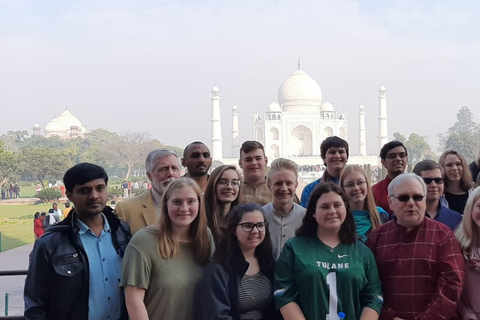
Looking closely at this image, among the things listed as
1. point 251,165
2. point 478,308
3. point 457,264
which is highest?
point 251,165

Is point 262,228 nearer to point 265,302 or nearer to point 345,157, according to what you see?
point 265,302

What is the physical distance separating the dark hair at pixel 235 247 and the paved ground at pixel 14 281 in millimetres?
4060

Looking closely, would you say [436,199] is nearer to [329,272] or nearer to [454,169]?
[454,169]

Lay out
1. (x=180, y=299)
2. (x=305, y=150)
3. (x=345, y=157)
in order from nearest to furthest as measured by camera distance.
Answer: (x=180, y=299)
(x=345, y=157)
(x=305, y=150)

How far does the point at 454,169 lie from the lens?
3475 millimetres

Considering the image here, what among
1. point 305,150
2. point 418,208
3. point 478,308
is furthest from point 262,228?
point 305,150

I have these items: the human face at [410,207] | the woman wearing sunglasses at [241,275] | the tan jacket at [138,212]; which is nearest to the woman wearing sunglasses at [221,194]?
the tan jacket at [138,212]

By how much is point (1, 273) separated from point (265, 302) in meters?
1.53

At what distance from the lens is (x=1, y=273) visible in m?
3.11

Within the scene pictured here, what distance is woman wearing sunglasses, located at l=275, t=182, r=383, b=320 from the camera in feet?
7.83

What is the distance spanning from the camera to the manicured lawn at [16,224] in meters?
12.1

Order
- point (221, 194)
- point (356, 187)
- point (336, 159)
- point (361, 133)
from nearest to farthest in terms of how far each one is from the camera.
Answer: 1. point (356, 187)
2. point (221, 194)
3. point (336, 159)
4. point (361, 133)

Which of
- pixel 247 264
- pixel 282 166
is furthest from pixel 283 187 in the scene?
pixel 247 264

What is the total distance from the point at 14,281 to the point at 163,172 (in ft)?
17.5
